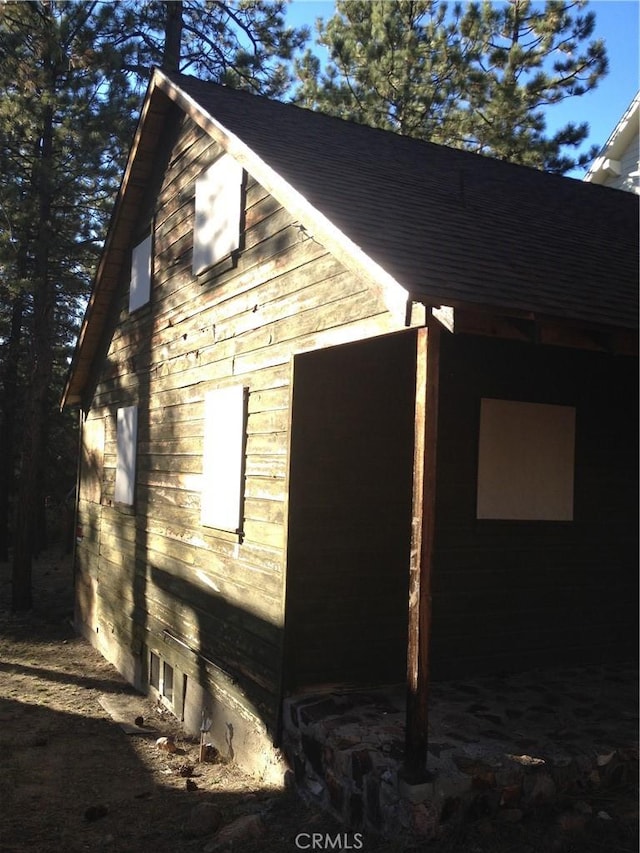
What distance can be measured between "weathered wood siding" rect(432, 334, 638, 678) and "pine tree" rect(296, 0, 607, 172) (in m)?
11.8

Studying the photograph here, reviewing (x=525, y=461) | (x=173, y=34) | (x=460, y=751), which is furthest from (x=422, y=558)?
(x=173, y=34)

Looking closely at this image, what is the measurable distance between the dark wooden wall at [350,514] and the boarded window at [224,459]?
0.91 m

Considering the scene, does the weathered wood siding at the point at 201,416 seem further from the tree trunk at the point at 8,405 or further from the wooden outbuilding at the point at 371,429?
the tree trunk at the point at 8,405

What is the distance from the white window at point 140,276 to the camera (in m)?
9.45

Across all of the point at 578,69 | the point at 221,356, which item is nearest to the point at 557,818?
the point at 221,356

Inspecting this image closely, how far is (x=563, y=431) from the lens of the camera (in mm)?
6773

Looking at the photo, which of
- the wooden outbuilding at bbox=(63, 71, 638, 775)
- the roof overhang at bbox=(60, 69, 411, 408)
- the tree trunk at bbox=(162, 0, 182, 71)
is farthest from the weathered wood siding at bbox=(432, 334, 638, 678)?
the tree trunk at bbox=(162, 0, 182, 71)

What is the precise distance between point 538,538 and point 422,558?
9.18 ft

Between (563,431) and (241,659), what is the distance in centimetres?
335

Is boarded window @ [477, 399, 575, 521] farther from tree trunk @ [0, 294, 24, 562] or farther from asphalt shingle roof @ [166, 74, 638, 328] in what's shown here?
tree trunk @ [0, 294, 24, 562]

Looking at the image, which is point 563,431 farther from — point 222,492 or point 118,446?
point 118,446

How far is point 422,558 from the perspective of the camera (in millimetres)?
4156

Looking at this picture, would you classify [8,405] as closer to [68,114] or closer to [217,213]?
[68,114]

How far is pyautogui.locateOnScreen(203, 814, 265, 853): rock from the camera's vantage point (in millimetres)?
4520
